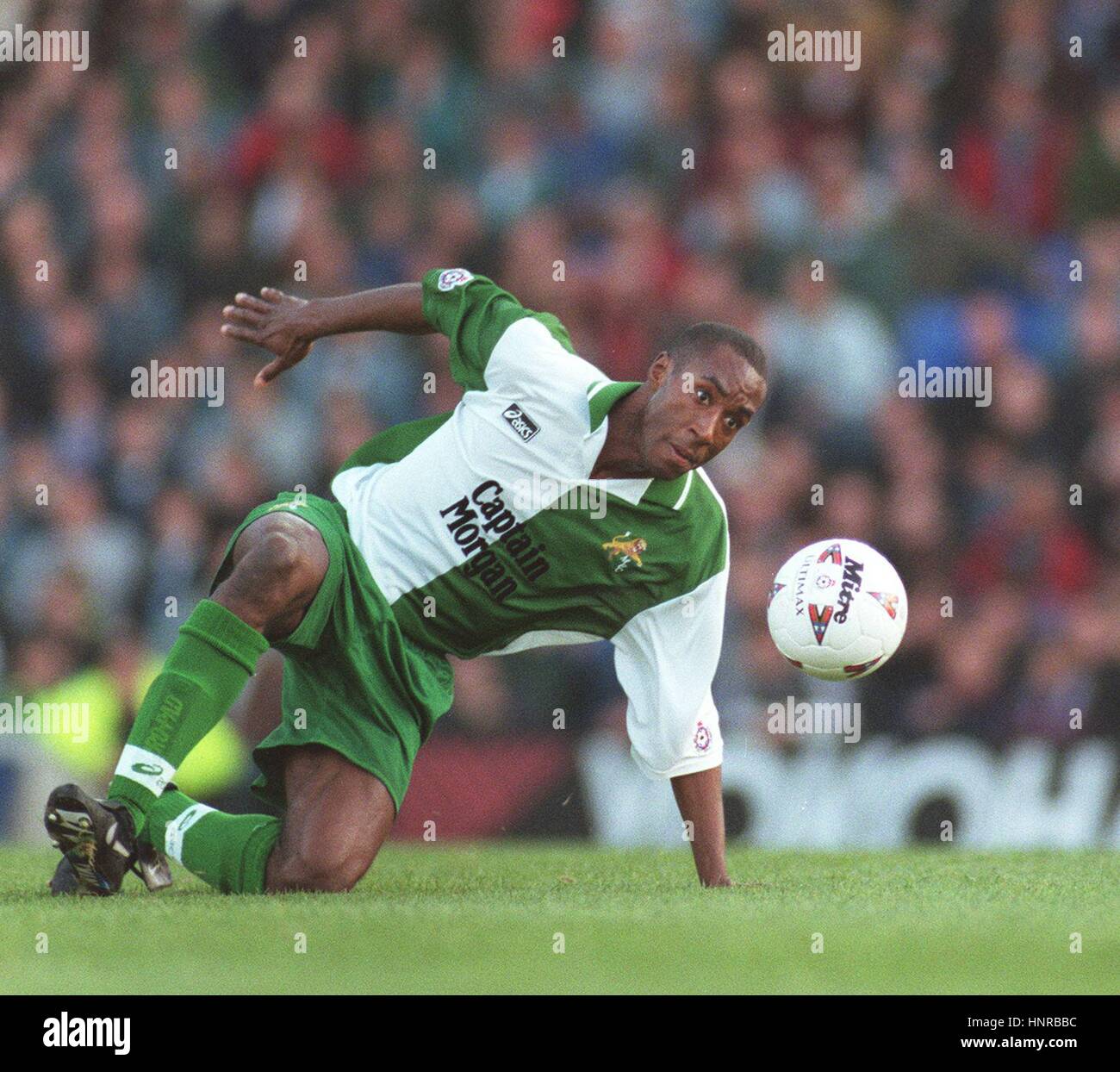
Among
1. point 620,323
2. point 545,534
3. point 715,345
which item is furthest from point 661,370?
point 620,323

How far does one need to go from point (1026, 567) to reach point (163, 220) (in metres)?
4.79

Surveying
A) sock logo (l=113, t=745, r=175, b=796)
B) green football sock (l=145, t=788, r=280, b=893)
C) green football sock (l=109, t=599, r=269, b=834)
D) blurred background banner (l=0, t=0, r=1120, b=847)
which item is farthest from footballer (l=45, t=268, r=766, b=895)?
blurred background banner (l=0, t=0, r=1120, b=847)

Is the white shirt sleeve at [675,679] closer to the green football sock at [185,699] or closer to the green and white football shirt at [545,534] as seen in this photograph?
the green and white football shirt at [545,534]

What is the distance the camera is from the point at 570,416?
532 cm

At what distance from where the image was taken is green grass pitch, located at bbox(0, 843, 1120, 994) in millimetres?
3809

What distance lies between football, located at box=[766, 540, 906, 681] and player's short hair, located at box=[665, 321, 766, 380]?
0.72 m

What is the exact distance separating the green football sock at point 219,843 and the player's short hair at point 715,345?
5.68 ft

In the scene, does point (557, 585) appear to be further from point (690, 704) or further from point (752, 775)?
point (752, 775)

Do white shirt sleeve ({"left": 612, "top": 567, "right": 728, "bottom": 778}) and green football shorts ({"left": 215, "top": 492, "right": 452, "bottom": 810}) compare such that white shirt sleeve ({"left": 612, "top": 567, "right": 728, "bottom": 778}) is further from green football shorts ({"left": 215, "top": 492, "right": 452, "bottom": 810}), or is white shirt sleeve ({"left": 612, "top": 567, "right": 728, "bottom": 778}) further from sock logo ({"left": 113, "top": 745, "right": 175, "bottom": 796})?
sock logo ({"left": 113, "top": 745, "right": 175, "bottom": 796})

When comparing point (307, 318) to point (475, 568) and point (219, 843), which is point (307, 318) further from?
point (219, 843)

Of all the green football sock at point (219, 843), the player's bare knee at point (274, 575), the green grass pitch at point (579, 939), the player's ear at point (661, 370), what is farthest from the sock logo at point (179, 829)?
the player's ear at point (661, 370)

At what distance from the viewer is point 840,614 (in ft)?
17.8

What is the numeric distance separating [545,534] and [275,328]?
39.5 inches

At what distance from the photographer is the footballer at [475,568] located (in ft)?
16.9
